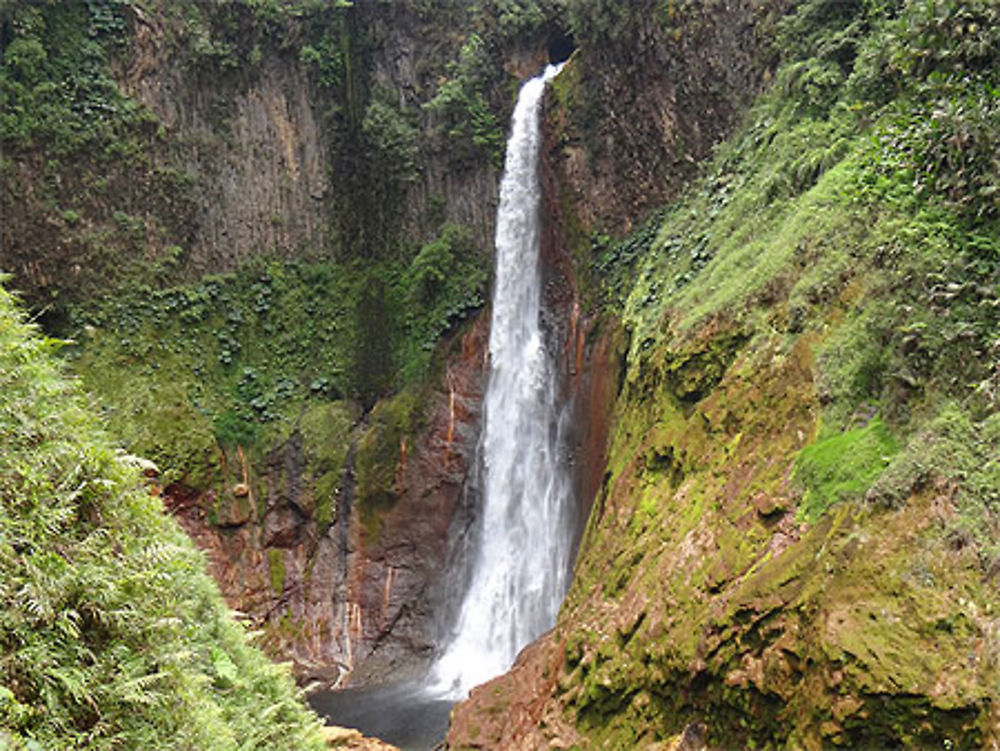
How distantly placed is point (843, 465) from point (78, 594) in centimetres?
573

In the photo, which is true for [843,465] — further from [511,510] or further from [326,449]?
[326,449]

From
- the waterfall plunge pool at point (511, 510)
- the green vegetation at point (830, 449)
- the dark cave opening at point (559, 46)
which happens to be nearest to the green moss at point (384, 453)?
the waterfall plunge pool at point (511, 510)

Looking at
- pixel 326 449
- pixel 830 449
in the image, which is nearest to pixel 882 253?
pixel 830 449

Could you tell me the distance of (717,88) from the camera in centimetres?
1395

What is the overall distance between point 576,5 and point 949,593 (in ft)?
51.8

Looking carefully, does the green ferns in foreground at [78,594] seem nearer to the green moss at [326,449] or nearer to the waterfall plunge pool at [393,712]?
the waterfall plunge pool at [393,712]

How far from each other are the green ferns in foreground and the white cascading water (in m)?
9.79

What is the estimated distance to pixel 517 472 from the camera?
1588cm

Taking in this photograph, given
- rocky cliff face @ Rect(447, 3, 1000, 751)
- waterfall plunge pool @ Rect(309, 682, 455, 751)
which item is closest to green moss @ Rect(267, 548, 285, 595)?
waterfall plunge pool @ Rect(309, 682, 455, 751)

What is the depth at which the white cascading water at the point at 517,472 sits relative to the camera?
46.9ft

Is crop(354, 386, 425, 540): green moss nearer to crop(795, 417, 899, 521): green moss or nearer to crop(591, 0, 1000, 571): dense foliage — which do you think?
crop(591, 0, 1000, 571): dense foliage

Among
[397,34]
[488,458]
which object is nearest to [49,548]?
[488,458]

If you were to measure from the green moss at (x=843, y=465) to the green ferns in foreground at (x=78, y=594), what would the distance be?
4.95m

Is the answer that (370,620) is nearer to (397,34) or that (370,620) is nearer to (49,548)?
(49,548)
